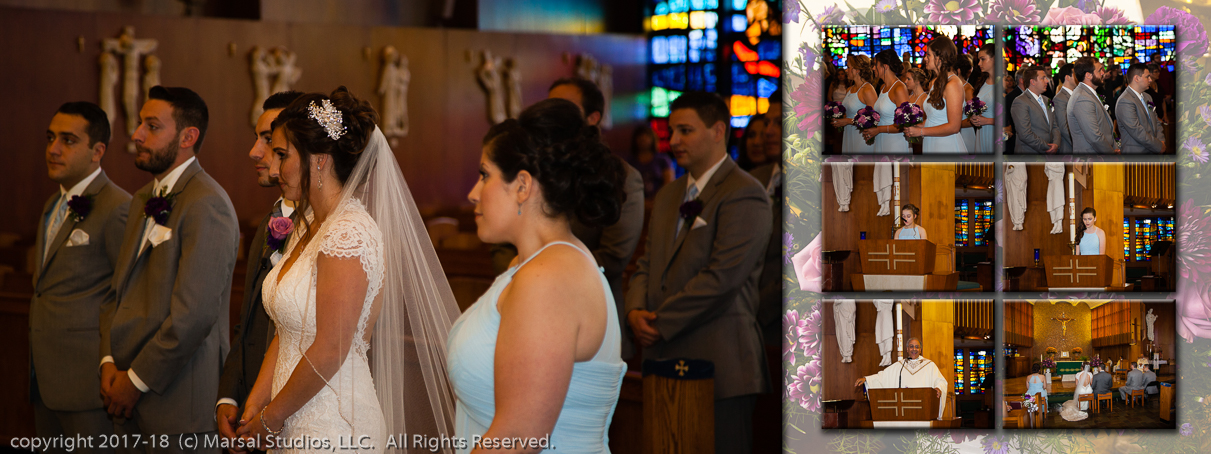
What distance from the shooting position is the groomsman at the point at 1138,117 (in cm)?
206

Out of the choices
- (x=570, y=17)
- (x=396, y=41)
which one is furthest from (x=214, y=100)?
(x=570, y=17)

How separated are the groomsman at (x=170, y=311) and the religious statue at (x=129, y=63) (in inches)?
270

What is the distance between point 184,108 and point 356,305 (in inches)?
64.3

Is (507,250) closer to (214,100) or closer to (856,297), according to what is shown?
(856,297)

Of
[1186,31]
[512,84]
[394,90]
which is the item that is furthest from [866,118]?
[512,84]

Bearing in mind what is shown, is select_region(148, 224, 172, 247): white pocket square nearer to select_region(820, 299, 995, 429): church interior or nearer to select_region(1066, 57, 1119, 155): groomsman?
select_region(820, 299, 995, 429): church interior

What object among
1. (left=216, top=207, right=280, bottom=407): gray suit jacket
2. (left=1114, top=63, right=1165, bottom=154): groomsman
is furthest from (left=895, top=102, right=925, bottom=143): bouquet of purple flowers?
(left=216, top=207, right=280, bottom=407): gray suit jacket

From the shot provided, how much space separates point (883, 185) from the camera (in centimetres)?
209

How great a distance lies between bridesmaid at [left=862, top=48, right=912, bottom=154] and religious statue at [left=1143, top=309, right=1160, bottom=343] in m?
0.66

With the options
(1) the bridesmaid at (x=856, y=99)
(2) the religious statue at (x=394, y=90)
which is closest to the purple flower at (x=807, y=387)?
(1) the bridesmaid at (x=856, y=99)

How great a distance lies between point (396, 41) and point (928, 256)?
10181mm

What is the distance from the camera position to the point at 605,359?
66.9 inches

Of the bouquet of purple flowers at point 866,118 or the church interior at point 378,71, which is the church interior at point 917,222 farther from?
the church interior at point 378,71

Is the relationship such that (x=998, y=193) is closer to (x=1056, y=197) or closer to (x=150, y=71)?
(x=1056, y=197)
